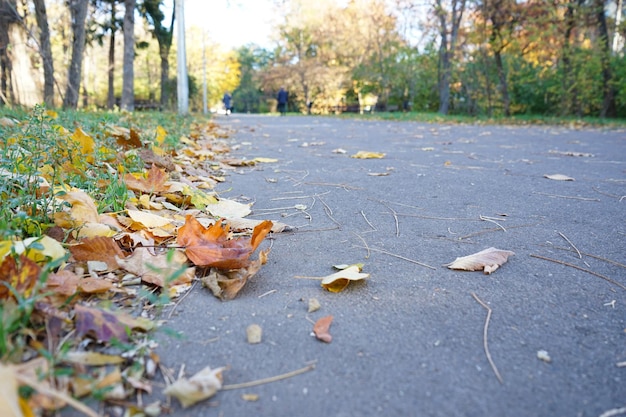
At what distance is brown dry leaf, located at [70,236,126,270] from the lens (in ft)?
4.70

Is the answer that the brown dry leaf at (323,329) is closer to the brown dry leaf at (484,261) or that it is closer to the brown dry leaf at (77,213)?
the brown dry leaf at (484,261)

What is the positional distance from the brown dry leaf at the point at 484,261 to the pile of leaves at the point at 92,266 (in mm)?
671

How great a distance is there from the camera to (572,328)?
1.19m

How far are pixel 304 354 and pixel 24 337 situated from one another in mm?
586

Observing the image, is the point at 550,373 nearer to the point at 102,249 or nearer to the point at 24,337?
the point at 24,337

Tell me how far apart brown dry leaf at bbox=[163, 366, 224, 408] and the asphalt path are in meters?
0.02

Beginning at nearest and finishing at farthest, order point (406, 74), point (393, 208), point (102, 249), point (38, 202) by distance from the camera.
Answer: point (102, 249) → point (38, 202) → point (393, 208) → point (406, 74)

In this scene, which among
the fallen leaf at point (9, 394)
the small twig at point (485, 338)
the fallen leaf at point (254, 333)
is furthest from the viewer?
the fallen leaf at point (254, 333)

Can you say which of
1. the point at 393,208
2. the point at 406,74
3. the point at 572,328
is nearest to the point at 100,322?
the point at 572,328

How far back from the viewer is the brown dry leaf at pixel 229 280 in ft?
4.42

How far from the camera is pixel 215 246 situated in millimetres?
1507

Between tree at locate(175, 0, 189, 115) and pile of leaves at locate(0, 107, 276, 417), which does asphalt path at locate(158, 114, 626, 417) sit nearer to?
pile of leaves at locate(0, 107, 276, 417)

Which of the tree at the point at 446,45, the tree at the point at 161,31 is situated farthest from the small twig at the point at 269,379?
the tree at the point at 161,31

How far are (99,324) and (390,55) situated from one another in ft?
86.8
